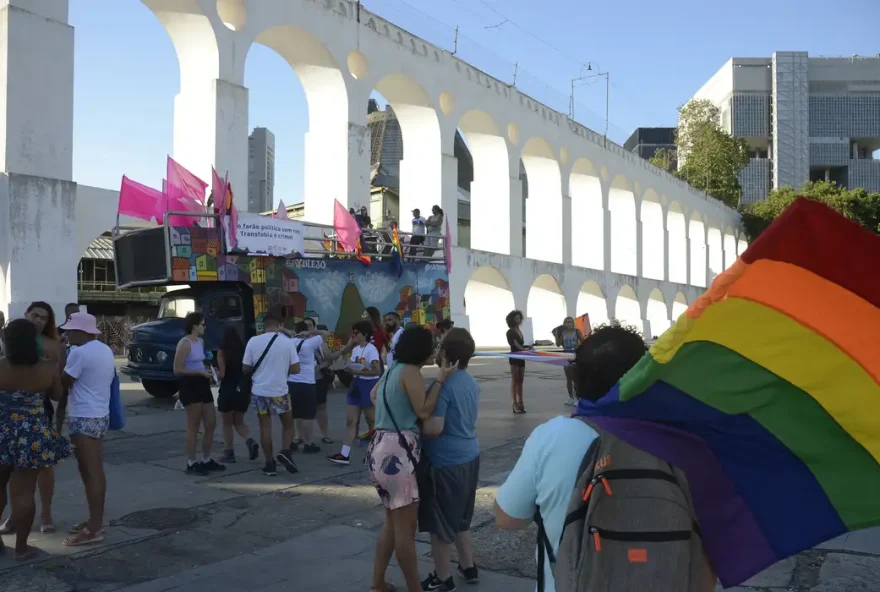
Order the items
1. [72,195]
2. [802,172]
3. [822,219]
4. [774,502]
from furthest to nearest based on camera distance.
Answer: [802,172], [72,195], [774,502], [822,219]

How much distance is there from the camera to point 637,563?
2.29m

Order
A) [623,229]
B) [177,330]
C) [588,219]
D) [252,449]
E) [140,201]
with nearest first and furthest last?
[252,449], [140,201], [177,330], [588,219], [623,229]

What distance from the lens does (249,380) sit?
9289mm

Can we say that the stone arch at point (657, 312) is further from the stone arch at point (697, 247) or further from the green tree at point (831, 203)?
the green tree at point (831, 203)

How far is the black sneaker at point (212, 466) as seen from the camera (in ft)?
29.3

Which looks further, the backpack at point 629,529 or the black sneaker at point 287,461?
the black sneaker at point 287,461

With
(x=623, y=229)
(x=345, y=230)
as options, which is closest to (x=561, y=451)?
(x=345, y=230)

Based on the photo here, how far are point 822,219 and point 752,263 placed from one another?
0.67 ft

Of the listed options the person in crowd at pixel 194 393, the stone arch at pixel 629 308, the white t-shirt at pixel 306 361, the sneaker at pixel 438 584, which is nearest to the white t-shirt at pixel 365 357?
the white t-shirt at pixel 306 361

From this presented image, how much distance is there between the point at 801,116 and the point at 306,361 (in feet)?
237

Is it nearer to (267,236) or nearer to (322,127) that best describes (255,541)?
(267,236)

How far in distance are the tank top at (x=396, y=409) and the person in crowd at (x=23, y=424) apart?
2760 mm

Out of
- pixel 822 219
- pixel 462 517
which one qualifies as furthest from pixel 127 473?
pixel 822 219

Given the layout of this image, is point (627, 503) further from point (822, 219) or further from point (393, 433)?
point (393, 433)
